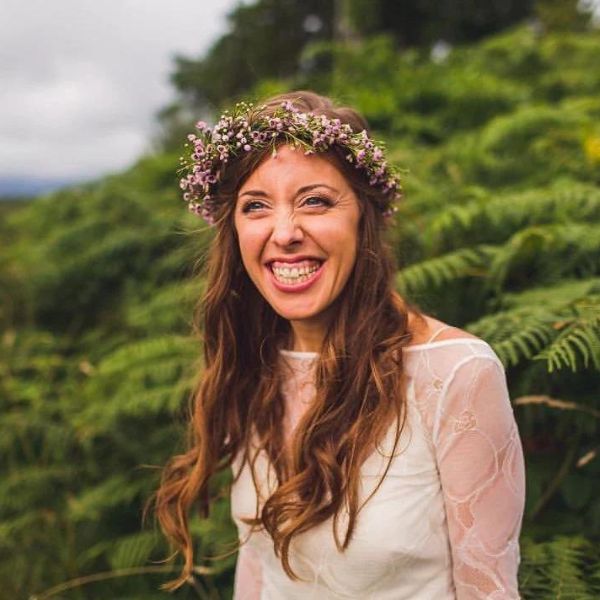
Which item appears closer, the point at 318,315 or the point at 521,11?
A: the point at 318,315

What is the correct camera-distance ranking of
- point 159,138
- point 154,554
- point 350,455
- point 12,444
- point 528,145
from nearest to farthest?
point 350,455, point 154,554, point 12,444, point 528,145, point 159,138

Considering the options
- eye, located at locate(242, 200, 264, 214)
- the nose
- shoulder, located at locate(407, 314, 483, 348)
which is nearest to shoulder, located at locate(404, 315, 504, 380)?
shoulder, located at locate(407, 314, 483, 348)

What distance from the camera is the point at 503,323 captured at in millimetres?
2211

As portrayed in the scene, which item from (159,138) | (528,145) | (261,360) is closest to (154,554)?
(261,360)

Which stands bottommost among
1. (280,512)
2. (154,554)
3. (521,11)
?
(154,554)

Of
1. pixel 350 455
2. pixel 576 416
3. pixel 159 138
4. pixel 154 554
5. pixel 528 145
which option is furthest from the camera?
pixel 159 138

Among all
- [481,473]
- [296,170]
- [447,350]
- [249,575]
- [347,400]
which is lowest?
[249,575]

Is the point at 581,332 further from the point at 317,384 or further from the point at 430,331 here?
the point at 317,384

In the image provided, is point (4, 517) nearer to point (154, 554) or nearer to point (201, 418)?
point (154, 554)

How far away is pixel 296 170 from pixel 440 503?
3.05 ft

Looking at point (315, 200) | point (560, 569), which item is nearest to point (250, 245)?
point (315, 200)

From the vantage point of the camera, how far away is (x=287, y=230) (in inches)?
64.2

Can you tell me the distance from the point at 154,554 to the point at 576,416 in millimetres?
2140

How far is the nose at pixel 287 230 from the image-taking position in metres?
1.63
